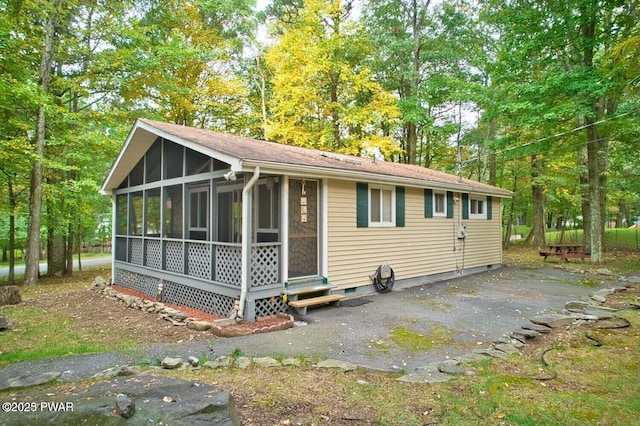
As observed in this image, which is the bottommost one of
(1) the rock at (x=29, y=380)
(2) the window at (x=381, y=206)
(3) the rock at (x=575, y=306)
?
(3) the rock at (x=575, y=306)

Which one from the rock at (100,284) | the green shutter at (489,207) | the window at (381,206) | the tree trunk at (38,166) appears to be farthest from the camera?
the green shutter at (489,207)

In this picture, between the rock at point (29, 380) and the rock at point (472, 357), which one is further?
the rock at point (472, 357)

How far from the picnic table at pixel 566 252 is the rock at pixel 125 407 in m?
15.7

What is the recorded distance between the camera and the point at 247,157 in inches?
251

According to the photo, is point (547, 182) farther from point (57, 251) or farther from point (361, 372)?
point (57, 251)

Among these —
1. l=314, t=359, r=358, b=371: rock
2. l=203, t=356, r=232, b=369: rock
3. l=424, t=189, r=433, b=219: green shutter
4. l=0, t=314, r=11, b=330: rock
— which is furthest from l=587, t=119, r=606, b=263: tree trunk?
l=0, t=314, r=11, b=330: rock

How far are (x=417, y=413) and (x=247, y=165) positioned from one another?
179 inches

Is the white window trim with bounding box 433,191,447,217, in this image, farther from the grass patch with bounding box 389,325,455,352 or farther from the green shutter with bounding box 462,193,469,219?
the grass patch with bounding box 389,325,455,352

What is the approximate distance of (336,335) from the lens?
5770 mm

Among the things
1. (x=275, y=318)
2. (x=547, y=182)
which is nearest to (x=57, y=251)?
(x=275, y=318)

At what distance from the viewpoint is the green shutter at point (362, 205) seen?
8.77 meters

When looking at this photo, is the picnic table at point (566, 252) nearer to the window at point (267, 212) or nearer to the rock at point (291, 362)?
the window at point (267, 212)

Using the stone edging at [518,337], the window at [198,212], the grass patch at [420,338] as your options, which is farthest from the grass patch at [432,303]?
the window at [198,212]

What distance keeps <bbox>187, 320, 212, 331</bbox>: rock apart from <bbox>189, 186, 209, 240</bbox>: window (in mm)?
4405
